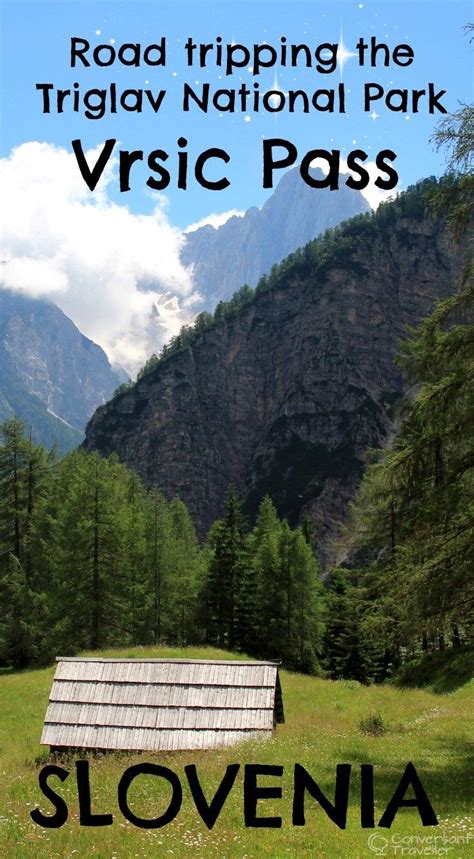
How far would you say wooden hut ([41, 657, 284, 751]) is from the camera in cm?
1661

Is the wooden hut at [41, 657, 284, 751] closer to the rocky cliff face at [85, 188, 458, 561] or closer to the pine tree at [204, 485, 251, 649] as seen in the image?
the pine tree at [204, 485, 251, 649]

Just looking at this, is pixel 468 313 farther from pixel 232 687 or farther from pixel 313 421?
pixel 313 421

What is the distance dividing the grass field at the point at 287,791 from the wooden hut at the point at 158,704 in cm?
62

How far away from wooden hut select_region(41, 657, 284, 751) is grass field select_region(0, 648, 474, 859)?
0.62 meters

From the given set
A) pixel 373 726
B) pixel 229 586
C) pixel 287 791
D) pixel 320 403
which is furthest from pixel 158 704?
pixel 320 403

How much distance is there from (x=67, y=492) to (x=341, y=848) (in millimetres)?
37889

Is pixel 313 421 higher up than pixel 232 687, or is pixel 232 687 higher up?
pixel 313 421

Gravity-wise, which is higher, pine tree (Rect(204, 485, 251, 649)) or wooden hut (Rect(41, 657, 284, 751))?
pine tree (Rect(204, 485, 251, 649))

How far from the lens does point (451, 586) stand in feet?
41.9

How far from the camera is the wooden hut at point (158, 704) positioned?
1661cm

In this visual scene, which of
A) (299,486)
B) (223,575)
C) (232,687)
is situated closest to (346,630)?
(223,575)

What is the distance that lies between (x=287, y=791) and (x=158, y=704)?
6.42 m

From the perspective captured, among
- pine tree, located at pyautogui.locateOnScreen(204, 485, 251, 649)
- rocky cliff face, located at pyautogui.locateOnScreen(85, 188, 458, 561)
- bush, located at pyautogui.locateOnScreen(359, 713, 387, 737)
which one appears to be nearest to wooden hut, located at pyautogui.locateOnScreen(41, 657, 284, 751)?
bush, located at pyautogui.locateOnScreen(359, 713, 387, 737)

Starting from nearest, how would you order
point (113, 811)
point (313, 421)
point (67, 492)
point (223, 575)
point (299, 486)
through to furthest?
point (113, 811) → point (67, 492) → point (223, 575) → point (299, 486) → point (313, 421)
